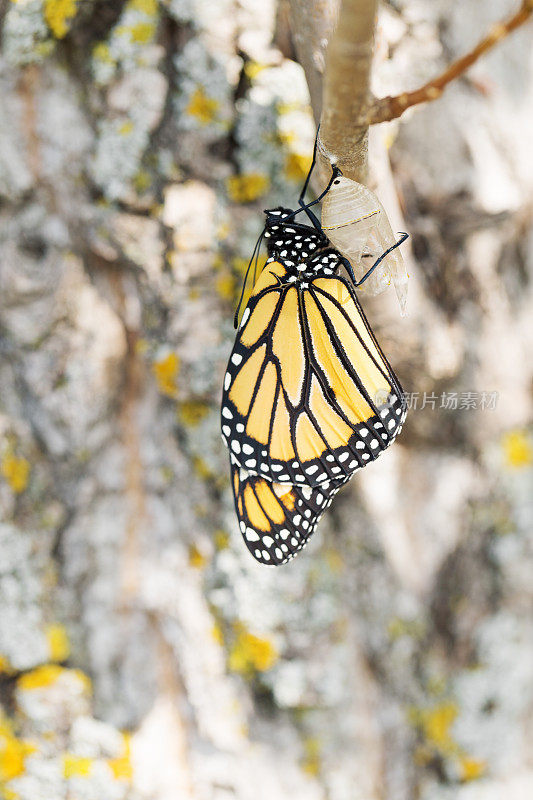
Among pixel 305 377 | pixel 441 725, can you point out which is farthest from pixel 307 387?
pixel 441 725

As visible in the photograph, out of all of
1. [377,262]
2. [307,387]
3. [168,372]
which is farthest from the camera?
[168,372]

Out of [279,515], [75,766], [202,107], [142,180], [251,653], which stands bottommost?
[75,766]

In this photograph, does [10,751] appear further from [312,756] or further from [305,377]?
[305,377]

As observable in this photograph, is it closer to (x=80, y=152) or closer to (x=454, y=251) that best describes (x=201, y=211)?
(x=80, y=152)

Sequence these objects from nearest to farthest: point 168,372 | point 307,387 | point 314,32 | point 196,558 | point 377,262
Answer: point 314,32 → point 377,262 → point 307,387 → point 168,372 → point 196,558

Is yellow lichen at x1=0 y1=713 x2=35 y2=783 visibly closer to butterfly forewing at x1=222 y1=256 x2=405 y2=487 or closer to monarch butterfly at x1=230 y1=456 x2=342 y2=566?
monarch butterfly at x1=230 y1=456 x2=342 y2=566

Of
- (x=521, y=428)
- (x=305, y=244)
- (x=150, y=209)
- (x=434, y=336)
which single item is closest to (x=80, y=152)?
(x=150, y=209)

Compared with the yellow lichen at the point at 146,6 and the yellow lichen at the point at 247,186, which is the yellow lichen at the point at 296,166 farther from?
the yellow lichen at the point at 146,6

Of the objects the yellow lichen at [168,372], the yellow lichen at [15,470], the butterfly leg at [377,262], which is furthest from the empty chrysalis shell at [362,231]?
the yellow lichen at [15,470]
